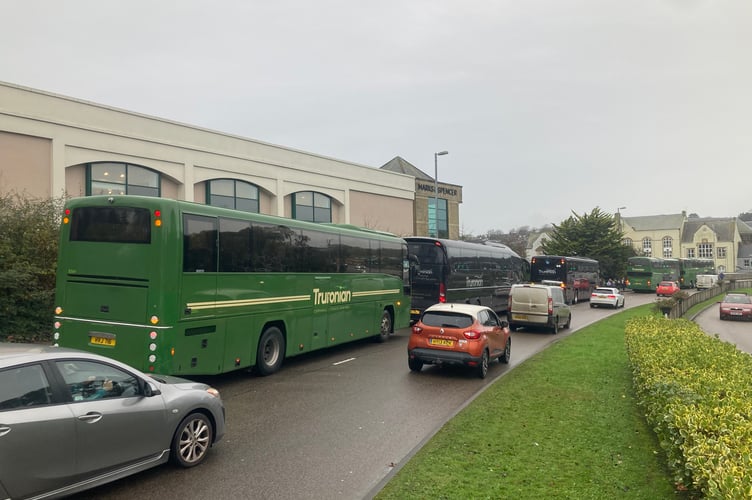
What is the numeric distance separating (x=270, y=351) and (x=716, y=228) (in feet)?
412

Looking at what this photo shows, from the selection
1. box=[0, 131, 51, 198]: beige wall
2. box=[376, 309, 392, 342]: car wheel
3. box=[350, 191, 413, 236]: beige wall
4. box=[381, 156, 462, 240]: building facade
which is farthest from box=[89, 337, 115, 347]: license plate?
box=[381, 156, 462, 240]: building facade

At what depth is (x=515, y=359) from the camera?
14531 millimetres

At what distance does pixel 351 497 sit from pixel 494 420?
3.33 m

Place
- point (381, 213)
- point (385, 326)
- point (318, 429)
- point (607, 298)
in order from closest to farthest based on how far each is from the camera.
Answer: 1. point (318, 429)
2. point (385, 326)
3. point (607, 298)
4. point (381, 213)

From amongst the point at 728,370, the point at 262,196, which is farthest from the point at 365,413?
the point at 262,196

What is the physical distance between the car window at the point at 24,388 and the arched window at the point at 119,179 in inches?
862

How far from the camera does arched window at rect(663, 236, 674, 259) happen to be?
112250 mm

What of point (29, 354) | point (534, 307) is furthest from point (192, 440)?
point (534, 307)

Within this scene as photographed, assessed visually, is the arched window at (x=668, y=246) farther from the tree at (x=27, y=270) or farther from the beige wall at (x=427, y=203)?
the tree at (x=27, y=270)

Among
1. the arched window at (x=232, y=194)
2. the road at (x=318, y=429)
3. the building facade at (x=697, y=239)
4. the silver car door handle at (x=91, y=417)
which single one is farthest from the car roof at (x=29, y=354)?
the building facade at (x=697, y=239)

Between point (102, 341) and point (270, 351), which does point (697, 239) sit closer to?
point (270, 351)

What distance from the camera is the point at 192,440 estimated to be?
6152 millimetres

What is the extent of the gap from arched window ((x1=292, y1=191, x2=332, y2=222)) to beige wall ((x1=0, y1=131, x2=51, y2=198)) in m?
14.8

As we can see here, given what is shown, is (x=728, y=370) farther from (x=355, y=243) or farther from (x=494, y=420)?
(x=355, y=243)
